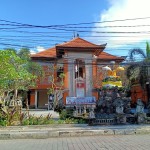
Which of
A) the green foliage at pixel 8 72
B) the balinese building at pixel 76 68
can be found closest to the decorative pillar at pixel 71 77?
the balinese building at pixel 76 68

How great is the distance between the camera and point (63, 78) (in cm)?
3578

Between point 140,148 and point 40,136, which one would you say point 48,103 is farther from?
point 140,148

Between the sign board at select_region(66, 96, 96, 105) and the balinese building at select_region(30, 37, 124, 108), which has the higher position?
the balinese building at select_region(30, 37, 124, 108)

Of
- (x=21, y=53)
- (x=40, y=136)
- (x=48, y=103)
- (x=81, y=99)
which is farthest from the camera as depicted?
(x=48, y=103)

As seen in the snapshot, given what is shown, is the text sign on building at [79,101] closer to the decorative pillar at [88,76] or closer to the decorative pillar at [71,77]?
the decorative pillar at [88,76]

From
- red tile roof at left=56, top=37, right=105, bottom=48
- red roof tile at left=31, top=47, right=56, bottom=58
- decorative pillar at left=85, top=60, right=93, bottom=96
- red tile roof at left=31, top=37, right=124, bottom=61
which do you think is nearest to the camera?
red tile roof at left=31, top=37, right=124, bottom=61

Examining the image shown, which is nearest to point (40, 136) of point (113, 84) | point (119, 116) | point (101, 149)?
point (101, 149)

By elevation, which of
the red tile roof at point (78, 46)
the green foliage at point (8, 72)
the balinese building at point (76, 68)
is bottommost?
the green foliage at point (8, 72)

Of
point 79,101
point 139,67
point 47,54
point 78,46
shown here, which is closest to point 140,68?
point 139,67

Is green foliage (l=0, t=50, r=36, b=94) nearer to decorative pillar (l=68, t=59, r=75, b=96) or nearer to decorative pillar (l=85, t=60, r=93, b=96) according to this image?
decorative pillar (l=68, t=59, r=75, b=96)

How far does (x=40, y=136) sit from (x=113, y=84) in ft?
34.4

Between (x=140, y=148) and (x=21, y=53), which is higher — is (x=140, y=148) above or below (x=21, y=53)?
below

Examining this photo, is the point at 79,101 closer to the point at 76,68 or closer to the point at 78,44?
the point at 76,68

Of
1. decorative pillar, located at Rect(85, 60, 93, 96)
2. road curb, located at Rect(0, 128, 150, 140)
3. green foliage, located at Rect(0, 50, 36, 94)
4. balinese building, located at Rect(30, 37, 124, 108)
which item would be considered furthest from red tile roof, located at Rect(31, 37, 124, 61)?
road curb, located at Rect(0, 128, 150, 140)
